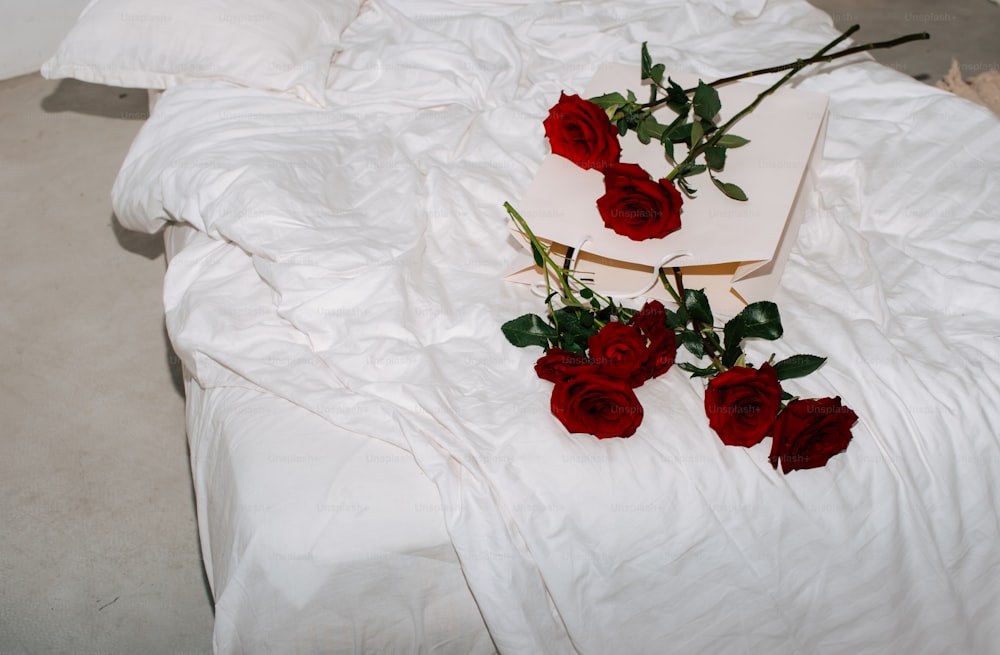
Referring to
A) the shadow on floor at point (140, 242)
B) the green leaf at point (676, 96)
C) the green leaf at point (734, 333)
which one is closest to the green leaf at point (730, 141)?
the green leaf at point (676, 96)

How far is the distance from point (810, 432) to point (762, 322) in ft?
0.56

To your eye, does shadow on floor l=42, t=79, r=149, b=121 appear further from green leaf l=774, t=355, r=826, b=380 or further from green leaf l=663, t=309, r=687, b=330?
green leaf l=774, t=355, r=826, b=380

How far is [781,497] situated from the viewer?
111cm

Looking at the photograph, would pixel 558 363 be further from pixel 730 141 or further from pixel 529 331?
pixel 730 141

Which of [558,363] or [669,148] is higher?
[669,148]

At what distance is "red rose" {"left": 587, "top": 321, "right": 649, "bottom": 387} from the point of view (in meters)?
1.11

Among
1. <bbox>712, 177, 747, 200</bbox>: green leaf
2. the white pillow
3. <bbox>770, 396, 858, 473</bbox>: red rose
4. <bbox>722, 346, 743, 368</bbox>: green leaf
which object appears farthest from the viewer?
the white pillow

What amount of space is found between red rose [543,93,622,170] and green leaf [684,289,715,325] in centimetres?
27

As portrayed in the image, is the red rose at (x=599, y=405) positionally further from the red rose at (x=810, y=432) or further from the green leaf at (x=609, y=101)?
the green leaf at (x=609, y=101)

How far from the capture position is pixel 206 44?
1.79m

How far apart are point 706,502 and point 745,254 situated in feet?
1.15

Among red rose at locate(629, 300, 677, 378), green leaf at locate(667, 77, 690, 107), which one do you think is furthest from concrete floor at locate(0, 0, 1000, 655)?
green leaf at locate(667, 77, 690, 107)

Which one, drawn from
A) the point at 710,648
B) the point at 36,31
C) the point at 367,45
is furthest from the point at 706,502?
the point at 36,31

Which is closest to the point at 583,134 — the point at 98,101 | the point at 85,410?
the point at 85,410
